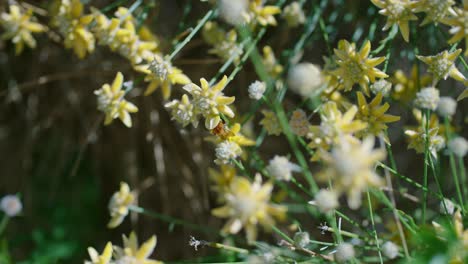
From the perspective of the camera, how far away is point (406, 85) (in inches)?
48.8

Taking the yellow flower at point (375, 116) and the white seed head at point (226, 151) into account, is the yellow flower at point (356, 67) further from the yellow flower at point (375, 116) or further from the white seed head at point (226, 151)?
the white seed head at point (226, 151)

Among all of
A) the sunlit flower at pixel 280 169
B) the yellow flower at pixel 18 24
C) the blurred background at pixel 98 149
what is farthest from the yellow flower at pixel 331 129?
the yellow flower at pixel 18 24

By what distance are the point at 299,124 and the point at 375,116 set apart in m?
0.15

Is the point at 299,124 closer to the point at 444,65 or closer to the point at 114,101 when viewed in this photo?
the point at 444,65

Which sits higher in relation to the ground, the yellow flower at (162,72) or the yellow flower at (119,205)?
the yellow flower at (162,72)

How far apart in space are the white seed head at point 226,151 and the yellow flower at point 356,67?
0.80 feet

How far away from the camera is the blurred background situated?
1.58 meters

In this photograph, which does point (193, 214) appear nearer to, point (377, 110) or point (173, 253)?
point (173, 253)

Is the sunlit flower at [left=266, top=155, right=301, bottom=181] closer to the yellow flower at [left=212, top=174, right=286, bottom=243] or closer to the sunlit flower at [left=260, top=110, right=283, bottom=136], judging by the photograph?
the yellow flower at [left=212, top=174, right=286, bottom=243]

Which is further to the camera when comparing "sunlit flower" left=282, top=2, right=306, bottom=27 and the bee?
"sunlit flower" left=282, top=2, right=306, bottom=27

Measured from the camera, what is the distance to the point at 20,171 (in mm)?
1888

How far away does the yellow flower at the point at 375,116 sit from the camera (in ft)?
3.21

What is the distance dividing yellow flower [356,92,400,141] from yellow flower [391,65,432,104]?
0.24 m

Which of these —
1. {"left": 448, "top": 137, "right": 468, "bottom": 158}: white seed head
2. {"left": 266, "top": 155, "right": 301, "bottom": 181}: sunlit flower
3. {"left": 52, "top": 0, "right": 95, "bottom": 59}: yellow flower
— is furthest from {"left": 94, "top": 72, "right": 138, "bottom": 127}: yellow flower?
{"left": 448, "top": 137, "right": 468, "bottom": 158}: white seed head
